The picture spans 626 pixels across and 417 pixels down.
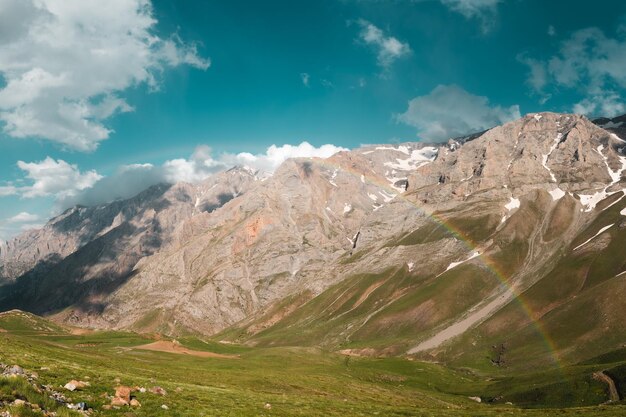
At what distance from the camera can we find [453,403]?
79.7 m

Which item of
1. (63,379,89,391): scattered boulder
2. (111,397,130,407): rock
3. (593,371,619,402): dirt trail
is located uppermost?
(63,379,89,391): scattered boulder

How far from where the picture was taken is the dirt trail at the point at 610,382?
67.9 m

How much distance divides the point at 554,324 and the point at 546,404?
4379 inches

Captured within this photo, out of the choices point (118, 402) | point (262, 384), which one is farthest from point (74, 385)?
point (262, 384)

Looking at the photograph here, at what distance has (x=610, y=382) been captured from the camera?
237 feet

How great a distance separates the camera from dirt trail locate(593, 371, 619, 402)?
67950 millimetres

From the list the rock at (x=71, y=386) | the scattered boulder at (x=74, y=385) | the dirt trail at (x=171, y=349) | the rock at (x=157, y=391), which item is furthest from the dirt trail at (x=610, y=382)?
the rock at (x=71, y=386)

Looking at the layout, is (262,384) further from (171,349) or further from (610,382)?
(610,382)

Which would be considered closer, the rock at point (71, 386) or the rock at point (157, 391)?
the rock at point (71, 386)

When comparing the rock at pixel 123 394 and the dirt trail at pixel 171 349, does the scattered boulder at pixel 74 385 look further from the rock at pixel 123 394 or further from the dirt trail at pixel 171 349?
the dirt trail at pixel 171 349

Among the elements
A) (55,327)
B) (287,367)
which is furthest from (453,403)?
(55,327)

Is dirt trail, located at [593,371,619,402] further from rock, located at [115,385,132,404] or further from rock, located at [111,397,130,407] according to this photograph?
rock, located at [111,397,130,407]

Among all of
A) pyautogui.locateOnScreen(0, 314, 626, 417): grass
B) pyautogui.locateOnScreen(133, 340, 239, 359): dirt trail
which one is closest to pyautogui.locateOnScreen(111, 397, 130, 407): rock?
pyautogui.locateOnScreen(0, 314, 626, 417): grass

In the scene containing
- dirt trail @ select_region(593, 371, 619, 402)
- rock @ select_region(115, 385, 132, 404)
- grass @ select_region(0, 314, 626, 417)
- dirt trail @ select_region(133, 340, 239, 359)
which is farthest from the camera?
dirt trail @ select_region(133, 340, 239, 359)
